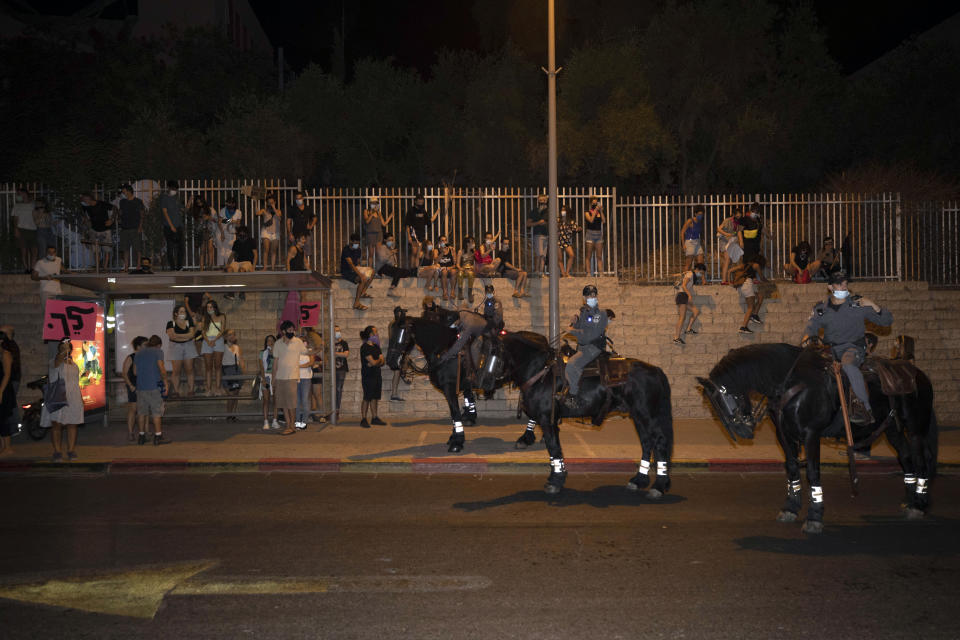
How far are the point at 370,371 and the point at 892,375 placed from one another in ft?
30.9

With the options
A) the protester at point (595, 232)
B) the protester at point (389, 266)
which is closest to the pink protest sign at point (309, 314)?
the protester at point (389, 266)

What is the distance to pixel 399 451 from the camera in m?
13.7

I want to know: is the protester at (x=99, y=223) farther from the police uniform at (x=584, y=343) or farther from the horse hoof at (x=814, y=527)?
the horse hoof at (x=814, y=527)

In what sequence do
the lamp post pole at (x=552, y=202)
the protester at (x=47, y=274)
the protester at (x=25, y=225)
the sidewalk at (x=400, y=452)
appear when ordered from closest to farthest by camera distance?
the sidewalk at (x=400, y=452) < the lamp post pole at (x=552, y=202) < the protester at (x=47, y=274) < the protester at (x=25, y=225)

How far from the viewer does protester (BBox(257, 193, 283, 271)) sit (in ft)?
64.0

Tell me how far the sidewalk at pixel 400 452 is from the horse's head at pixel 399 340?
1489 mm

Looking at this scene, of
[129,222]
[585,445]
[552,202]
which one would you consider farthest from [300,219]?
[585,445]

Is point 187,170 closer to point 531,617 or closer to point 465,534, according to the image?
point 465,534

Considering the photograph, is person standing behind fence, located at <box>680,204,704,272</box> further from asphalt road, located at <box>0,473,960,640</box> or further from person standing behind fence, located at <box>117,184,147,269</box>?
person standing behind fence, located at <box>117,184,147,269</box>

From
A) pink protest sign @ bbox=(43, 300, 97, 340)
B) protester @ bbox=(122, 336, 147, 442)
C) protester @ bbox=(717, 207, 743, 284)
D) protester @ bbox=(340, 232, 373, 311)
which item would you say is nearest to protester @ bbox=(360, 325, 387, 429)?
protester @ bbox=(340, 232, 373, 311)

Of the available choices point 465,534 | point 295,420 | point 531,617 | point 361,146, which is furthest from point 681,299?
point 361,146

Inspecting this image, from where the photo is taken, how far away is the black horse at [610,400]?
36.1ft

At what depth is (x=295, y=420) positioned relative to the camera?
15914 millimetres

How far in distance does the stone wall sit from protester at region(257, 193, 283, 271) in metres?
1.00
